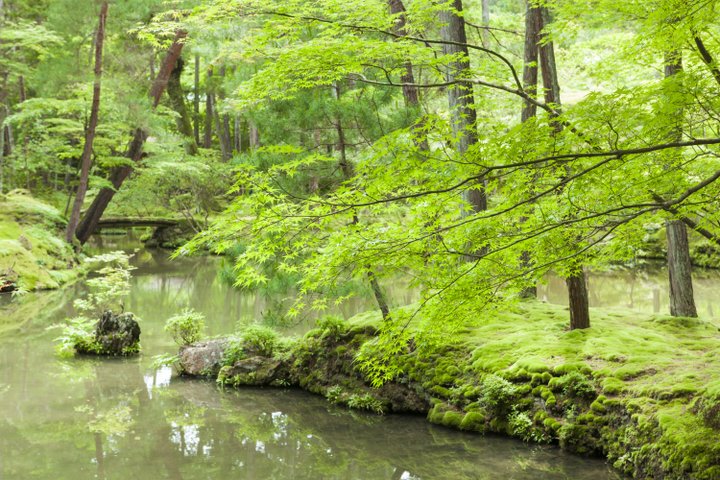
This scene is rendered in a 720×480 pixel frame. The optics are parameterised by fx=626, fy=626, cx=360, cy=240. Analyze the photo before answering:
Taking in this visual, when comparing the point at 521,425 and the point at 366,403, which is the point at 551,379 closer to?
the point at 521,425

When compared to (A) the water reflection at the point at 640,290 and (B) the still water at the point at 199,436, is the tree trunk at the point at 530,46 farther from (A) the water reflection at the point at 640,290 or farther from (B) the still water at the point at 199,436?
(A) the water reflection at the point at 640,290

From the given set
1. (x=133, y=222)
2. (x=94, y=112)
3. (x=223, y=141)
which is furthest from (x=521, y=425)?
(x=223, y=141)

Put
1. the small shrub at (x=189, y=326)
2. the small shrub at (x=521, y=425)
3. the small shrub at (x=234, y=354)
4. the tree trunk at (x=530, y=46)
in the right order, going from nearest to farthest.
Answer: the small shrub at (x=521, y=425), the tree trunk at (x=530, y=46), the small shrub at (x=234, y=354), the small shrub at (x=189, y=326)

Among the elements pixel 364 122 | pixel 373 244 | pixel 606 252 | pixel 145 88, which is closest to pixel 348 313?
pixel 364 122

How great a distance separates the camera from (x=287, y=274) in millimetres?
8281

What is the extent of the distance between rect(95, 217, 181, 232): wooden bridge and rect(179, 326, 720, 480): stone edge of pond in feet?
49.6

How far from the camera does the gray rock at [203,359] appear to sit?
8.54 meters

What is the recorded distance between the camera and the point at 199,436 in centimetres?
639

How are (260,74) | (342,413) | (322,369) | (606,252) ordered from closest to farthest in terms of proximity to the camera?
(260,74) < (606,252) < (342,413) < (322,369)

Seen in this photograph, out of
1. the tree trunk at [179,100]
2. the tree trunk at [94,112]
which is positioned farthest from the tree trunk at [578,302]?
the tree trunk at [179,100]

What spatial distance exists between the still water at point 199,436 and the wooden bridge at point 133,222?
13.2 m

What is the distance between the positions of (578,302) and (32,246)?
14031 millimetres

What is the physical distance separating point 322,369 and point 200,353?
1862mm

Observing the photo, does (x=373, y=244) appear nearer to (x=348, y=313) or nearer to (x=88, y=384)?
(x=88, y=384)
